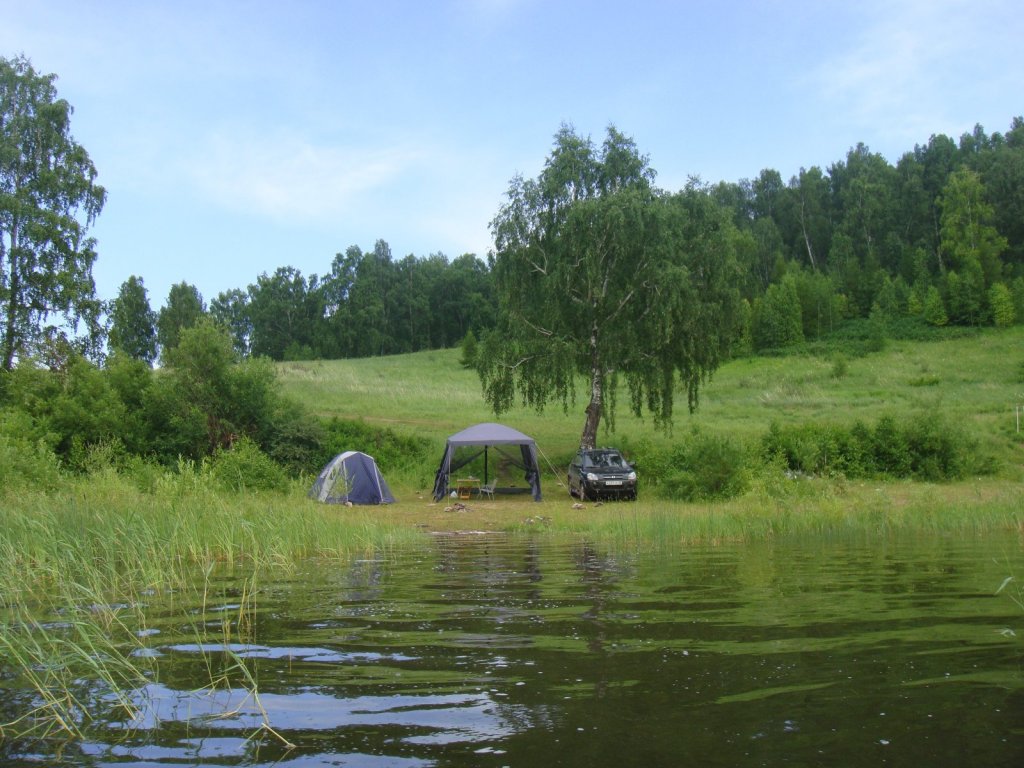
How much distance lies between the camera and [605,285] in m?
28.0

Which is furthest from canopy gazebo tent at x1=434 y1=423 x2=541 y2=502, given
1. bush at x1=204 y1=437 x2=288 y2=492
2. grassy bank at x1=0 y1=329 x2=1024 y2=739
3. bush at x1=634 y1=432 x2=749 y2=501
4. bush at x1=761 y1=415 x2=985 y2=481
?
bush at x1=761 y1=415 x2=985 y2=481

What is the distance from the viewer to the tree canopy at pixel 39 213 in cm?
3216

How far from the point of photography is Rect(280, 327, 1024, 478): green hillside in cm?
3269

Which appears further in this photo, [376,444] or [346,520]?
[376,444]

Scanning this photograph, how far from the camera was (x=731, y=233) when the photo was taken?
29422 mm

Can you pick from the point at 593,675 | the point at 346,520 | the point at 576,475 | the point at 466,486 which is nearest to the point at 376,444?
the point at 466,486

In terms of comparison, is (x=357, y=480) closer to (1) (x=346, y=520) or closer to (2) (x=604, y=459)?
(2) (x=604, y=459)

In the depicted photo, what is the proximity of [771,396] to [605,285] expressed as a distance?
21014 millimetres

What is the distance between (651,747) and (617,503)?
1908 centimetres

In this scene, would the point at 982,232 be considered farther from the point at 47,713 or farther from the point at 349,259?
the point at 47,713

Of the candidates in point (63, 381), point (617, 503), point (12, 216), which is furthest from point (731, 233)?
point (12, 216)

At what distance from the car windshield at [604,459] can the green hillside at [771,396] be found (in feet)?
15.8

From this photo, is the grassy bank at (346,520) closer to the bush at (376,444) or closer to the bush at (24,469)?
the bush at (24,469)

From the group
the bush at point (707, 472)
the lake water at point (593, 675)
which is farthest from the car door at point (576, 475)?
the lake water at point (593, 675)
